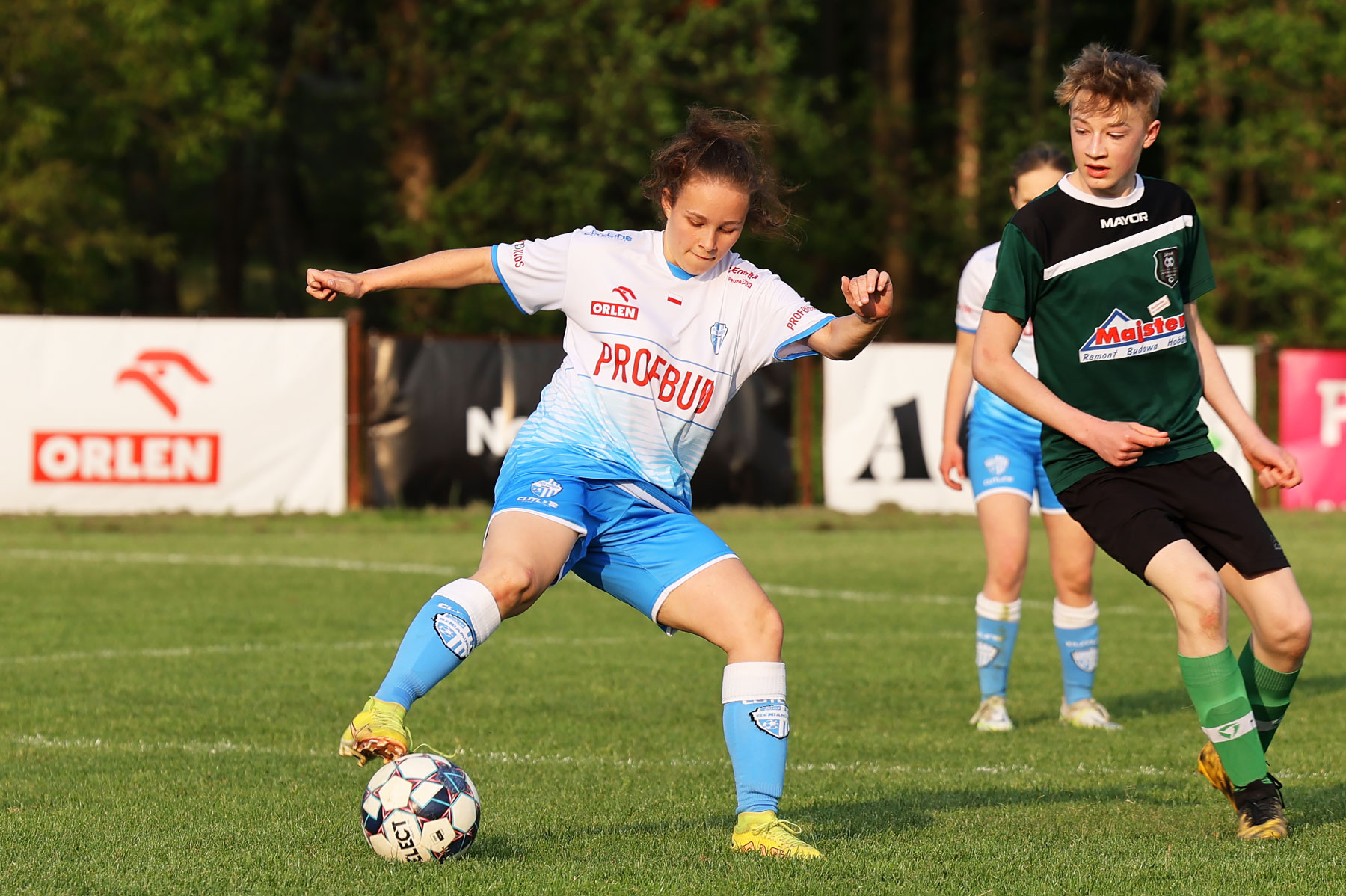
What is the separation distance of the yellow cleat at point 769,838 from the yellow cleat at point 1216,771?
1365 mm

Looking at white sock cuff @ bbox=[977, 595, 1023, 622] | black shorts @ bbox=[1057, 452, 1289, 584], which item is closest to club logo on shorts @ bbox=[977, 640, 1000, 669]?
white sock cuff @ bbox=[977, 595, 1023, 622]

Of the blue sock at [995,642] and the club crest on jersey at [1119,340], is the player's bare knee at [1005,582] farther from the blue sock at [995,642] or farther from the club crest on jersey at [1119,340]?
the club crest on jersey at [1119,340]

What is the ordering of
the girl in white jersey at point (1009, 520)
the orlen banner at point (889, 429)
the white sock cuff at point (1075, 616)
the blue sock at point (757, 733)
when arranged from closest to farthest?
the blue sock at point (757, 733)
the girl in white jersey at point (1009, 520)
the white sock cuff at point (1075, 616)
the orlen banner at point (889, 429)

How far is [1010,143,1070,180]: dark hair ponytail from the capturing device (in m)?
7.23

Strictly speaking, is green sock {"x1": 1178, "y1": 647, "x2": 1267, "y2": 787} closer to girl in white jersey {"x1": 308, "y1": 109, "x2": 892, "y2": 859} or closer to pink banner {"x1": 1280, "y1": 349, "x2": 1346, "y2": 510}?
girl in white jersey {"x1": 308, "y1": 109, "x2": 892, "y2": 859}

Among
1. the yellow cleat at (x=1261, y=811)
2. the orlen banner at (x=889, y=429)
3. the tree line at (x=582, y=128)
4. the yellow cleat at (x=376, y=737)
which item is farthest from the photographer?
the tree line at (x=582, y=128)

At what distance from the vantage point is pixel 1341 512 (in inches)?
754

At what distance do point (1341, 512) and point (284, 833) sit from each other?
54.8 feet

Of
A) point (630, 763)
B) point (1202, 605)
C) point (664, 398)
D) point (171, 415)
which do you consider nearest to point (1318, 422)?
point (171, 415)

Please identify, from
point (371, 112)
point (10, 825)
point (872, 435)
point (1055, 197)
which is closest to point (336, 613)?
point (10, 825)

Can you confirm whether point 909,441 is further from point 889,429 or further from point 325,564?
point 325,564

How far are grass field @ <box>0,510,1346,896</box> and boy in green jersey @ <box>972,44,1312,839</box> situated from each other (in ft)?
1.80

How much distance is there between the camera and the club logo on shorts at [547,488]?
4.81m

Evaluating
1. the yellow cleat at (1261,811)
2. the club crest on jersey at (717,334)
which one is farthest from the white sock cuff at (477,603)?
the yellow cleat at (1261,811)
